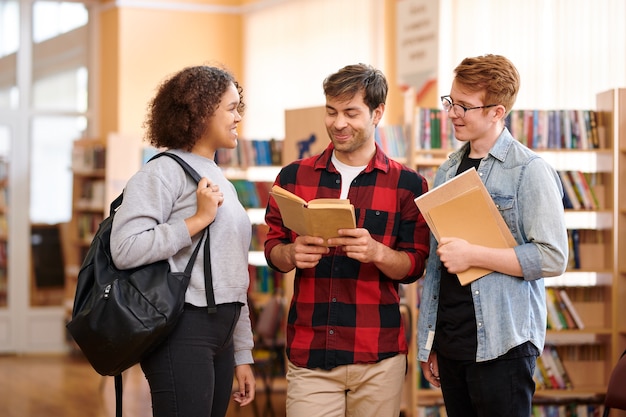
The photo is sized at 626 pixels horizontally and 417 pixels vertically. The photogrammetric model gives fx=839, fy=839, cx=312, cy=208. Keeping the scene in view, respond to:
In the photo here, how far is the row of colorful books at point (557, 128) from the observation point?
5.37 metres

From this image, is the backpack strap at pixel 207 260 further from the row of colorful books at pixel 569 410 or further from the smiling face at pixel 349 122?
the row of colorful books at pixel 569 410

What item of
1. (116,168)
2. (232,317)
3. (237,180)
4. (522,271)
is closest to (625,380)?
(522,271)

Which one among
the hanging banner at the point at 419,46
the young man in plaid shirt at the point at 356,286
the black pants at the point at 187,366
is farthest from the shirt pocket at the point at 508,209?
the hanging banner at the point at 419,46

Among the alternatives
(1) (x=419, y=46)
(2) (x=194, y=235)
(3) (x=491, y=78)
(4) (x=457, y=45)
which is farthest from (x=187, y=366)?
(1) (x=419, y=46)

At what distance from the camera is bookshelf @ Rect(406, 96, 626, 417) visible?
5.25 meters

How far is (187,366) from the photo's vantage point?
2.33 meters

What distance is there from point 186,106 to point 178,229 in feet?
1.34

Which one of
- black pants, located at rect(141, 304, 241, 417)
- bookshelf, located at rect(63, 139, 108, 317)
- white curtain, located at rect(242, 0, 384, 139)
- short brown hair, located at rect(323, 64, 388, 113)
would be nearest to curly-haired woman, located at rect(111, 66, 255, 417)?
black pants, located at rect(141, 304, 241, 417)

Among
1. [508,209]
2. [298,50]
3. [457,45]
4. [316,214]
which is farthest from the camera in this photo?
[298,50]

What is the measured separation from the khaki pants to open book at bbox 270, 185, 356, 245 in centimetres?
46

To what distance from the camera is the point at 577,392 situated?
5.28m

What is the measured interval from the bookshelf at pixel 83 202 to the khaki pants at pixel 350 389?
658 cm

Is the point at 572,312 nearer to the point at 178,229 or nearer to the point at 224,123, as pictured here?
the point at 224,123

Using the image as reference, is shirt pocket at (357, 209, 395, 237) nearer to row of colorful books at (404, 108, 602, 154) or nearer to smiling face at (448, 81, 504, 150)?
smiling face at (448, 81, 504, 150)
